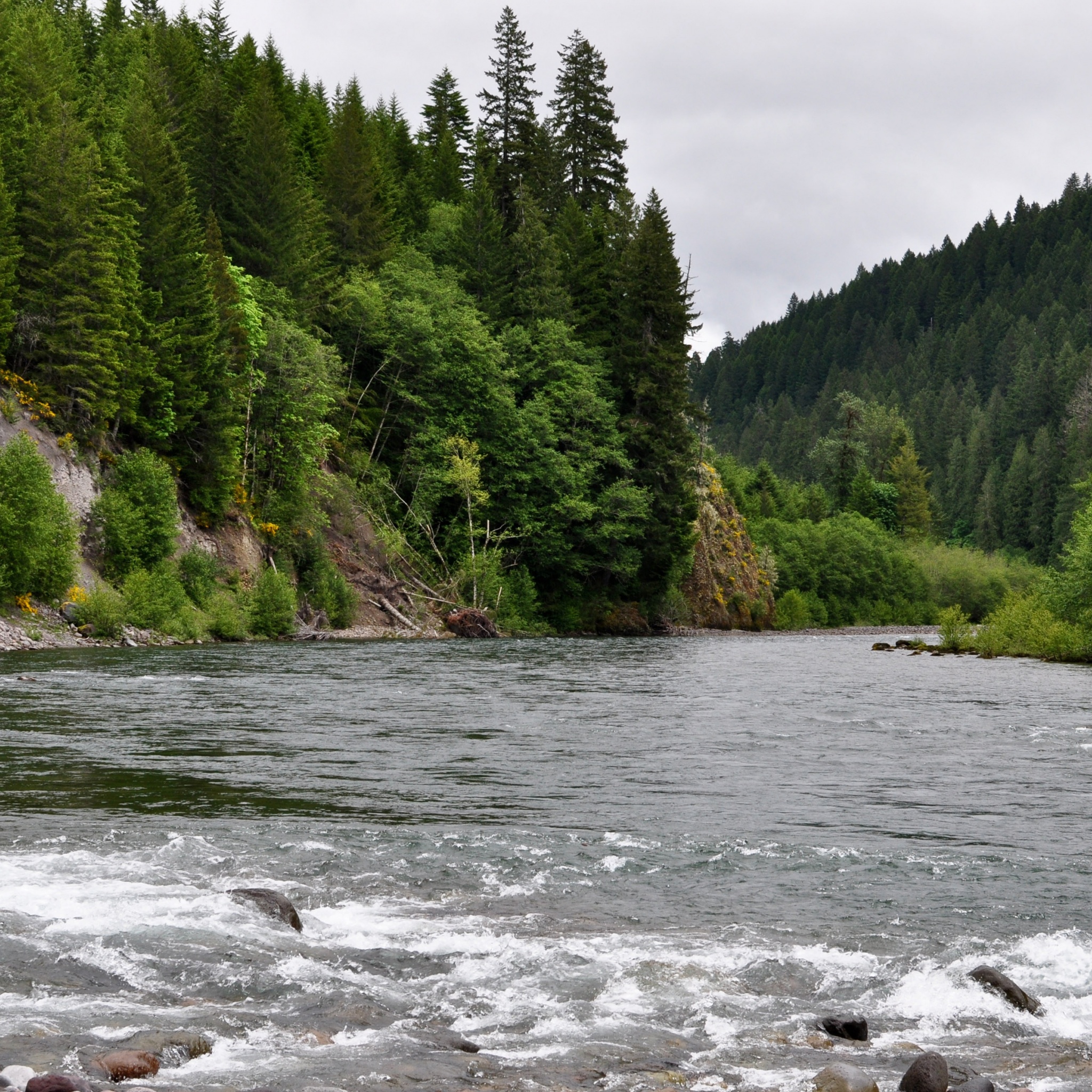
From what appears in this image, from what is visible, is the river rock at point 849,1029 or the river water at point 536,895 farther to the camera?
the river rock at point 849,1029

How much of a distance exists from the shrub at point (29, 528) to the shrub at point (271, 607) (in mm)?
9153

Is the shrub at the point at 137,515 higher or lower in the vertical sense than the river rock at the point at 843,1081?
higher

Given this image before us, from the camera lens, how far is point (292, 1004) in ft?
27.2

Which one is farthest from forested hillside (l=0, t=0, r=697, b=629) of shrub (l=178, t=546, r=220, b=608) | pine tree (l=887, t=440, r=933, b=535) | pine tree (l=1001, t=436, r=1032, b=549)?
pine tree (l=1001, t=436, r=1032, b=549)

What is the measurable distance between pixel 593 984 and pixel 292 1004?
224 centimetres

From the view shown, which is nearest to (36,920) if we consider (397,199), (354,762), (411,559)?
(354,762)

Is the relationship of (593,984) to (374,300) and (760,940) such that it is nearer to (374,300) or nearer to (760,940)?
(760,940)

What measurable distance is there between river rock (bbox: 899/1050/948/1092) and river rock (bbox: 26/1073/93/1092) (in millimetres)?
4653

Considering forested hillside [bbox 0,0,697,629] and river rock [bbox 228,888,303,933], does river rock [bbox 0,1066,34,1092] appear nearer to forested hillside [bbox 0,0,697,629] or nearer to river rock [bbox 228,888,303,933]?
river rock [bbox 228,888,303,933]

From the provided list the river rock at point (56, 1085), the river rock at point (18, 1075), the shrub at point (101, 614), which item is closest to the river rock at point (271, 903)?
the river rock at point (18, 1075)

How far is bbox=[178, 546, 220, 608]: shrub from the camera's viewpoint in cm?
4419

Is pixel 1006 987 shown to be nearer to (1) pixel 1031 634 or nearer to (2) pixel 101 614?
(2) pixel 101 614

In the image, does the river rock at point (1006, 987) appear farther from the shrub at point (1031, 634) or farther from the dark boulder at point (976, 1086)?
the shrub at point (1031, 634)

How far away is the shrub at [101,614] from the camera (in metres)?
38.4
